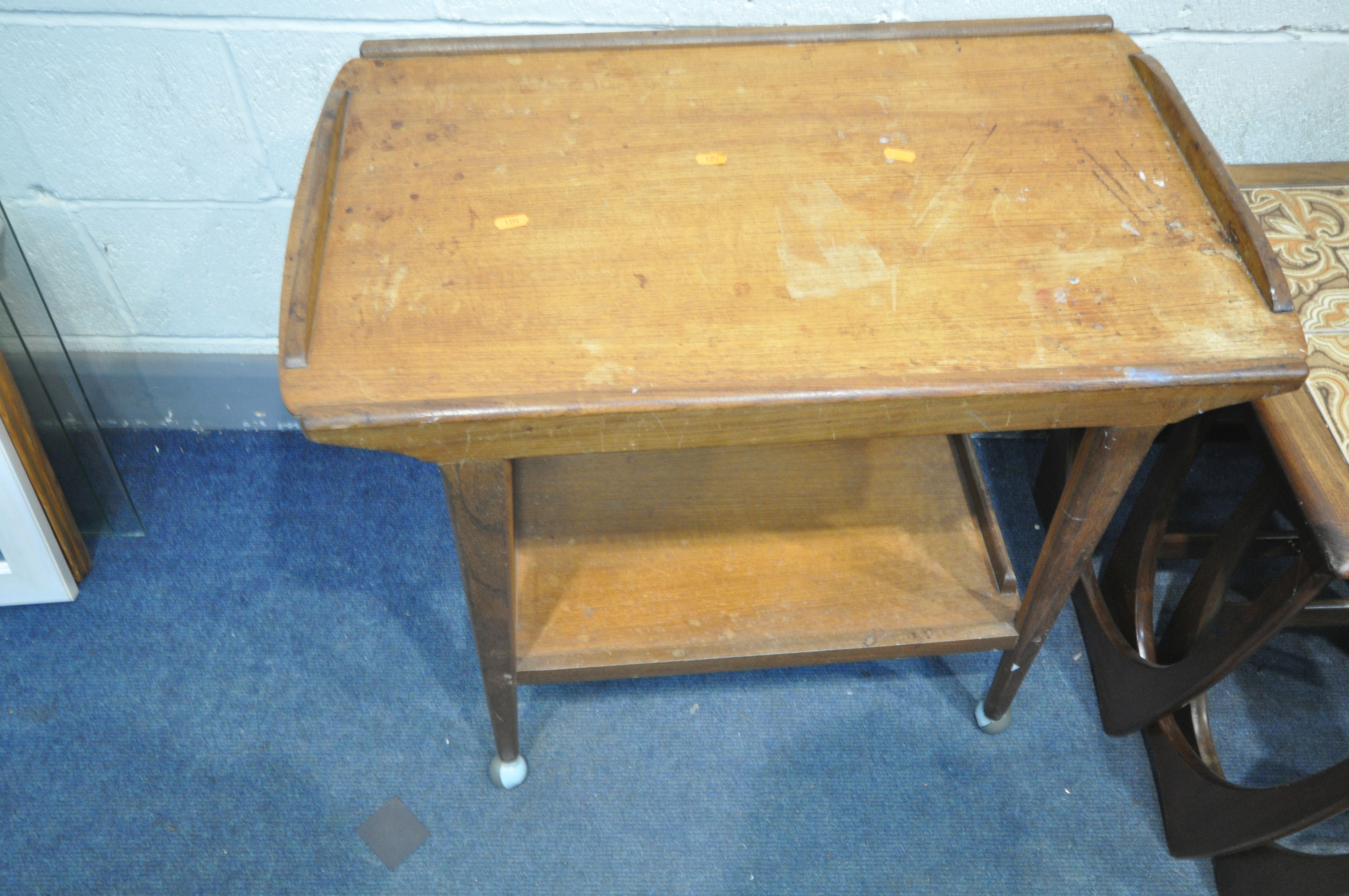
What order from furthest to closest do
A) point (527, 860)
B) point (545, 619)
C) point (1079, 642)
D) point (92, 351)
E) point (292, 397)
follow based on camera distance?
point (92, 351) → point (1079, 642) → point (527, 860) → point (545, 619) → point (292, 397)

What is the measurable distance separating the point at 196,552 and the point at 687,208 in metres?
1.00

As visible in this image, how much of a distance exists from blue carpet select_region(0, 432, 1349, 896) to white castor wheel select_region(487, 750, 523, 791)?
0.02 m

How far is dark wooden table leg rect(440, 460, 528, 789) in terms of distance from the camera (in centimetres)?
79

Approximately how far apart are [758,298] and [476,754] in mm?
789

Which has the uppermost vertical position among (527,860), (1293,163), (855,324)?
(855,324)

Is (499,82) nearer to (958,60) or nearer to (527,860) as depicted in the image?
(958,60)

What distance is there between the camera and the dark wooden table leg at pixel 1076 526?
85 cm

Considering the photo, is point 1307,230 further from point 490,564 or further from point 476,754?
point 476,754

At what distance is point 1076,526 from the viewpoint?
943 mm

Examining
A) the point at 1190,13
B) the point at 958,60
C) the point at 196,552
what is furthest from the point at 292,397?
the point at 1190,13

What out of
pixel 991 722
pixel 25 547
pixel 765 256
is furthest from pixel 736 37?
pixel 25 547

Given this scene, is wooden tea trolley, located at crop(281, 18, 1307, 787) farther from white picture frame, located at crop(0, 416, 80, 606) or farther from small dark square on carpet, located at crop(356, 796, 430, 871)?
white picture frame, located at crop(0, 416, 80, 606)

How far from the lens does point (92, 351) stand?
4.91ft

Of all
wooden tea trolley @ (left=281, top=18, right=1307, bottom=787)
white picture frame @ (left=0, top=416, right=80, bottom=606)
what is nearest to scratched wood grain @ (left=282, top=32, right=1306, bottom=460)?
wooden tea trolley @ (left=281, top=18, right=1307, bottom=787)
